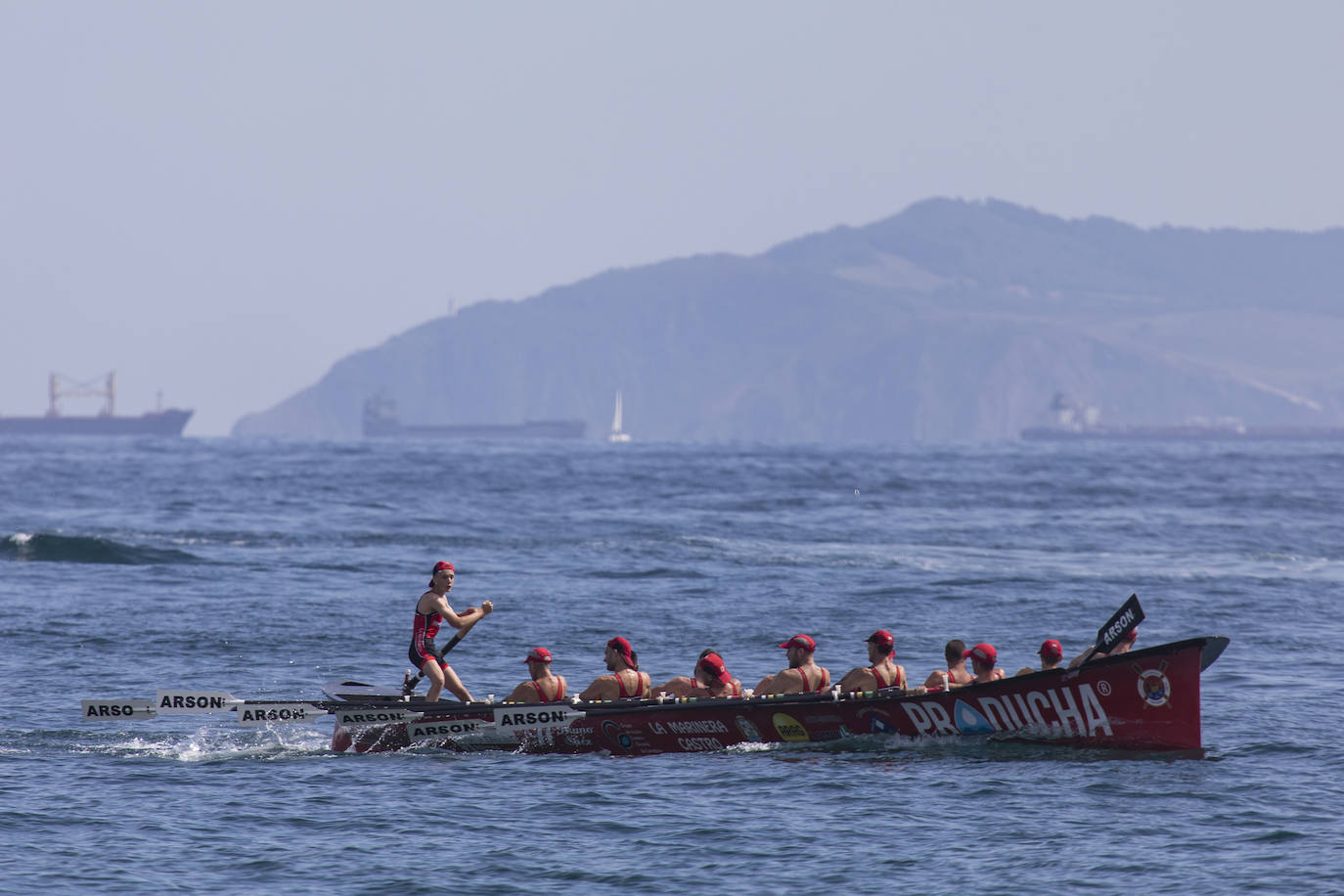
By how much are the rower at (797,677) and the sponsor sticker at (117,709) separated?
338 inches

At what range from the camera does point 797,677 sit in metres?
21.6

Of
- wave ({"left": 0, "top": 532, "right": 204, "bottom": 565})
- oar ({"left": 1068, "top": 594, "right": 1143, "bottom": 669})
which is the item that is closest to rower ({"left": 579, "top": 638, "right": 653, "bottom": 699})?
oar ({"left": 1068, "top": 594, "right": 1143, "bottom": 669})

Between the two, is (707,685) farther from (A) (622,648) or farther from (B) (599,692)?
(B) (599,692)

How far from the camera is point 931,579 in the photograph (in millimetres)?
44469

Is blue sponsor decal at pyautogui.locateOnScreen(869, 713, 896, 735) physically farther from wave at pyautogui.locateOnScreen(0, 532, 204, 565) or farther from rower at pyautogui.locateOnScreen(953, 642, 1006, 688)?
wave at pyautogui.locateOnScreen(0, 532, 204, 565)

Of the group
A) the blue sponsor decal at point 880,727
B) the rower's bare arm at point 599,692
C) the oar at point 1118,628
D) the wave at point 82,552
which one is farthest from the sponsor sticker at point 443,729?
the wave at point 82,552

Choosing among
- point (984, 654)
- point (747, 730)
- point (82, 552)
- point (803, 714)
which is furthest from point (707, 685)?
point (82, 552)

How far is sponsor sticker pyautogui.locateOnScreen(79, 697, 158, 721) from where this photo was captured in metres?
21.5

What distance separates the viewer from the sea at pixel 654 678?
1658 centimetres

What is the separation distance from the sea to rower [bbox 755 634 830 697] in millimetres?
817

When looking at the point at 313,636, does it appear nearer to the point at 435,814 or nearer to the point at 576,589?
the point at 576,589

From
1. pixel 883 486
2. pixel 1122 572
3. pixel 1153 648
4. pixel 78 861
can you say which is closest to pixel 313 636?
pixel 78 861

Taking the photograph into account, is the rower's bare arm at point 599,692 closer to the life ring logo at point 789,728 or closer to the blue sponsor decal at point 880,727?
the life ring logo at point 789,728

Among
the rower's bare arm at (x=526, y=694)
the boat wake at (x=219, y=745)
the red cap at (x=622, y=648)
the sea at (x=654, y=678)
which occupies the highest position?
the red cap at (x=622, y=648)
